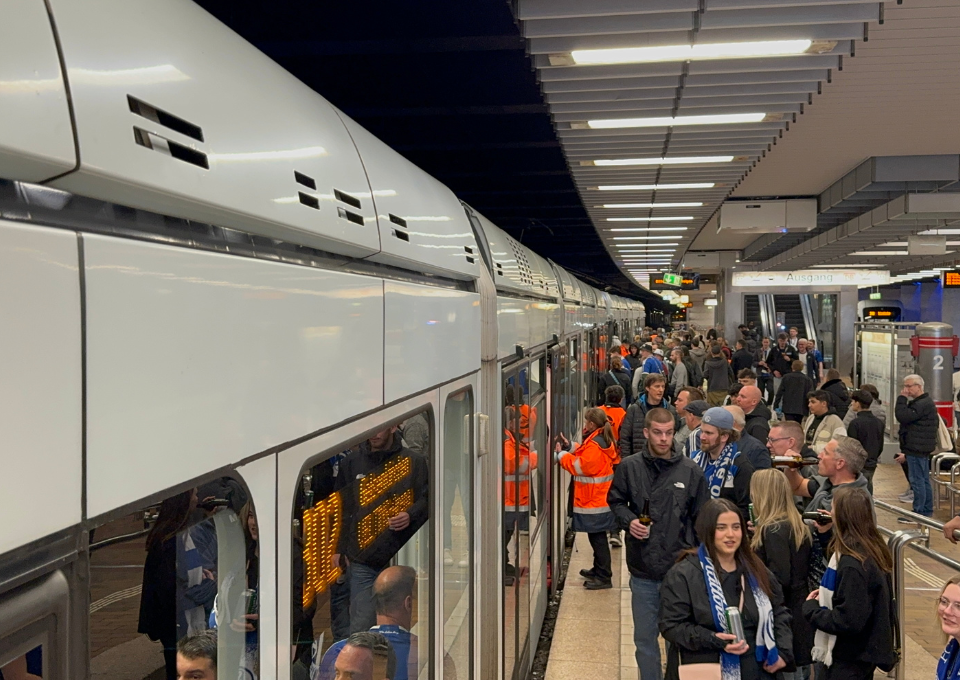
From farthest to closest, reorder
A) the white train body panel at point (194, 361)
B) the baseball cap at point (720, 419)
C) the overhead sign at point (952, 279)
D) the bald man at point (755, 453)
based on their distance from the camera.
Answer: the overhead sign at point (952, 279) → the bald man at point (755, 453) → the baseball cap at point (720, 419) → the white train body panel at point (194, 361)

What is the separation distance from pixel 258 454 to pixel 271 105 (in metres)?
0.63

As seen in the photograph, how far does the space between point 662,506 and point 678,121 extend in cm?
241

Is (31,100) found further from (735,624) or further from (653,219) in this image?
(653,219)

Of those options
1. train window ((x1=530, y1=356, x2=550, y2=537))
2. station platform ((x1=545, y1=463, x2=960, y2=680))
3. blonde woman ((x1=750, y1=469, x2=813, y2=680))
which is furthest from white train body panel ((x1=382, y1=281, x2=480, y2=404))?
station platform ((x1=545, y1=463, x2=960, y2=680))

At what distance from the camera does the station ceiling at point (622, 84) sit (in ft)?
12.8

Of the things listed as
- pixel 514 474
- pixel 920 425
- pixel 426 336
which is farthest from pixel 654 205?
pixel 426 336

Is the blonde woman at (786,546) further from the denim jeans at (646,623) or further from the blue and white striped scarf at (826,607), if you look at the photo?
the denim jeans at (646,623)

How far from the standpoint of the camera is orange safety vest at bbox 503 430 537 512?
428 centimetres

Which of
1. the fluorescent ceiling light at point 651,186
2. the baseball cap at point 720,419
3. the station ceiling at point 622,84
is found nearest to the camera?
the station ceiling at point 622,84

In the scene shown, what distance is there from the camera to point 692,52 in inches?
165

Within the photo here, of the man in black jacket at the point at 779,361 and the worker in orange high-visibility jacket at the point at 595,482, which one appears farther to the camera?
the man in black jacket at the point at 779,361

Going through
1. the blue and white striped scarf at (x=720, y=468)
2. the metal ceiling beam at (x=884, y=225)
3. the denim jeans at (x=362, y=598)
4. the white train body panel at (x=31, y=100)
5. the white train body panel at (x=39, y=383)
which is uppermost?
the metal ceiling beam at (x=884, y=225)

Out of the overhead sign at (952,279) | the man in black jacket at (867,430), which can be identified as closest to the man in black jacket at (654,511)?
the man in black jacket at (867,430)

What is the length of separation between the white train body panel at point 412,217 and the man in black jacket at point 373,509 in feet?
1.54
